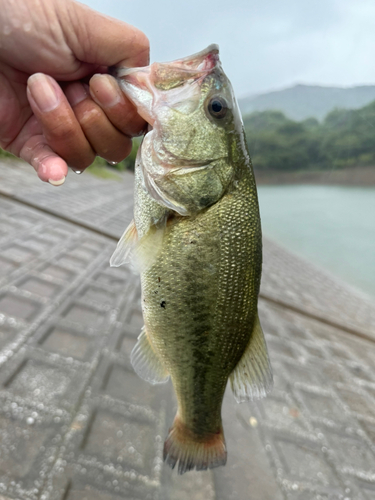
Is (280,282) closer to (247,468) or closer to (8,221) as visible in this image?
(247,468)

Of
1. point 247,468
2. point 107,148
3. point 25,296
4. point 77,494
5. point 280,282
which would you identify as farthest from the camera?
point 280,282

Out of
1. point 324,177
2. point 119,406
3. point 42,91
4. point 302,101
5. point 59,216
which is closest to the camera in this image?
point 42,91

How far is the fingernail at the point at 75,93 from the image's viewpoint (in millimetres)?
1522

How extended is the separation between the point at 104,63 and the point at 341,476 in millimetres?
3319

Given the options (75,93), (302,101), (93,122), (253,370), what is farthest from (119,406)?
(302,101)

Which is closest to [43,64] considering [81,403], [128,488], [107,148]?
[107,148]

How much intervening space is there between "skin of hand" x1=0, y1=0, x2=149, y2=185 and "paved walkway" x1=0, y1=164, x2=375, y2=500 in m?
1.83

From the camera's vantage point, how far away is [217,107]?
56.2 inches

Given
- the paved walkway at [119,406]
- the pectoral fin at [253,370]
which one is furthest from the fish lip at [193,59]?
the paved walkway at [119,406]

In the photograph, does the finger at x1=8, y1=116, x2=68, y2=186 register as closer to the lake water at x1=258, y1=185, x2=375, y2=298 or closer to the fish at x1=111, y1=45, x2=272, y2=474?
the fish at x1=111, y1=45, x2=272, y2=474

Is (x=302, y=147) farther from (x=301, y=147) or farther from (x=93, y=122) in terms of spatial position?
(x=93, y=122)

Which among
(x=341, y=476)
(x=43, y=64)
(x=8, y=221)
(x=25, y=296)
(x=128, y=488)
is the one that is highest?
(x=43, y=64)

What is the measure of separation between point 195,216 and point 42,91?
2.65 feet

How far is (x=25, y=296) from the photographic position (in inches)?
134
